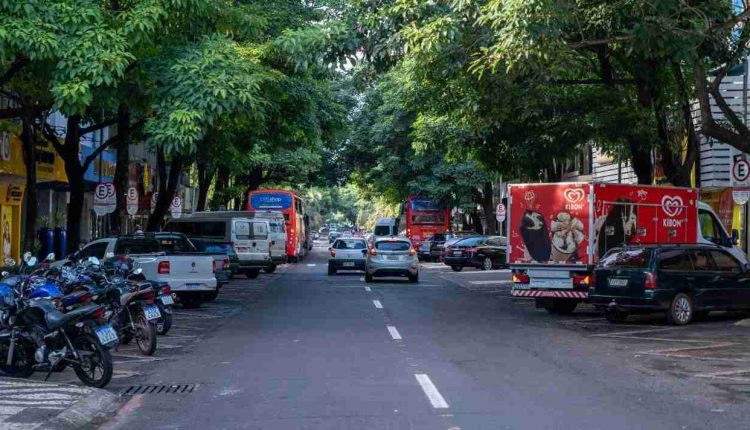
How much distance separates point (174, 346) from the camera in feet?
48.7

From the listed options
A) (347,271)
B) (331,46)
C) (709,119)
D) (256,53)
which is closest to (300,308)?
(256,53)

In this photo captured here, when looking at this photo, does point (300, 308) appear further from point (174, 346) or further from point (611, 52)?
point (611, 52)

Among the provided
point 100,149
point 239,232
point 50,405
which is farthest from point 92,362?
point 239,232

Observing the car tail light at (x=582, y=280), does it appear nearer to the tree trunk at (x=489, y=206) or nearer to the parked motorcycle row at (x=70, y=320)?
the parked motorcycle row at (x=70, y=320)

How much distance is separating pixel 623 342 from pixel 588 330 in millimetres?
1843

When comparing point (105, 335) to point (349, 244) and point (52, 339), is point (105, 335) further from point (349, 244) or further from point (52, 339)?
point (349, 244)

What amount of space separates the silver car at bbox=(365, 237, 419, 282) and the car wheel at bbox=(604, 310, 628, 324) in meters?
11.6

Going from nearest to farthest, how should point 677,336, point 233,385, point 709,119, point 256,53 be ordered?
point 233,385, point 677,336, point 709,119, point 256,53

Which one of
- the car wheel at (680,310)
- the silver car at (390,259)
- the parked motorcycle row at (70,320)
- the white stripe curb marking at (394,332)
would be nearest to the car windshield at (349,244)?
the silver car at (390,259)

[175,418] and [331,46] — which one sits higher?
[331,46]

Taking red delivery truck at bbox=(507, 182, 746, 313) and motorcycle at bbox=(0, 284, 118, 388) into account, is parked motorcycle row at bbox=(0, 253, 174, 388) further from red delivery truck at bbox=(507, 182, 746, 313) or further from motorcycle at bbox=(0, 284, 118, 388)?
red delivery truck at bbox=(507, 182, 746, 313)

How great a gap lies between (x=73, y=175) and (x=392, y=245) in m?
11.0

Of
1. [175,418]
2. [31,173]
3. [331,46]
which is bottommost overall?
[175,418]

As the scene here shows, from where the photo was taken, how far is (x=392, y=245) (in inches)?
1192
